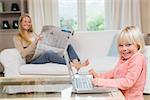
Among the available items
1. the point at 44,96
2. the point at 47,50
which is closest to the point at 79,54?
the point at 47,50

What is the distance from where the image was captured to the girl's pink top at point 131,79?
1921mm

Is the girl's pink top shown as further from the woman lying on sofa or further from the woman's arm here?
the woman's arm

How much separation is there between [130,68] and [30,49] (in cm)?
231

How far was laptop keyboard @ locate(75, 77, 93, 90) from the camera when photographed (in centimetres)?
195

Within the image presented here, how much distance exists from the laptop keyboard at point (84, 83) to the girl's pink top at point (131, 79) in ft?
0.30

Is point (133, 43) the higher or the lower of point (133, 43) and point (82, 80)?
the higher

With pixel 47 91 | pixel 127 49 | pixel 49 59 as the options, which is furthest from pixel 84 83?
pixel 49 59

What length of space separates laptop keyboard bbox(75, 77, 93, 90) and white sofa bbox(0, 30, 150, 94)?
154cm

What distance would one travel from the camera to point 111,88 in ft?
6.30

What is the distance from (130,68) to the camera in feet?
6.38

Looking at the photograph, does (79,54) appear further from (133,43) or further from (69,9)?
(133,43)

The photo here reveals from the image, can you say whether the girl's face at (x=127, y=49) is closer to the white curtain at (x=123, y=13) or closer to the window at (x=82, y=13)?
the white curtain at (x=123, y=13)

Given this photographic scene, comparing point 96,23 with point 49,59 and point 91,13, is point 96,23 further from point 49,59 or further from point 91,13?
point 49,59

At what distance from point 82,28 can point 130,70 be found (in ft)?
12.7
